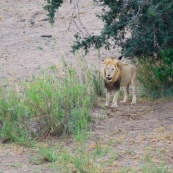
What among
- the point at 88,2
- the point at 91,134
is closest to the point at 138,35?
the point at 91,134

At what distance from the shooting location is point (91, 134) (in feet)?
29.3

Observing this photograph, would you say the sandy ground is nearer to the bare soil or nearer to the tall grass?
the bare soil

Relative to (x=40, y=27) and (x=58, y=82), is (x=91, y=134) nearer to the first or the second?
(x=58, y=82)

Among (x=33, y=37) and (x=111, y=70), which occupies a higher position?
(x=33, y=37)

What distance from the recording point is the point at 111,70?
34.7 ft

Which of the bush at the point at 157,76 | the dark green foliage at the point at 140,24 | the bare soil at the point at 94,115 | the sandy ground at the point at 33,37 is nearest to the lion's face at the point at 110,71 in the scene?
the dark green foliage at the point at 140,24

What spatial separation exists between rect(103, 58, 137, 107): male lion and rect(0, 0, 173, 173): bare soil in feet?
0.86

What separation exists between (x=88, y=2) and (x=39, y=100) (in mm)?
11554

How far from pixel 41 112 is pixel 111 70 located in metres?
1.87

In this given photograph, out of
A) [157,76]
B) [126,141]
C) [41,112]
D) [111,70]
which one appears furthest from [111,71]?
[126,141]

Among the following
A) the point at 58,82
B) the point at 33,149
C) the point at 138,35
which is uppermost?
the point at 138,35

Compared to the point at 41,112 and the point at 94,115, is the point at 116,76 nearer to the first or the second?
the point at 94,115

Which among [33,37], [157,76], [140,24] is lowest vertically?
[157,76]

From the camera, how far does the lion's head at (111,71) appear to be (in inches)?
416
